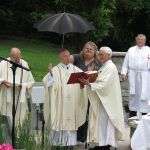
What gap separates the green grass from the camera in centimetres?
1981

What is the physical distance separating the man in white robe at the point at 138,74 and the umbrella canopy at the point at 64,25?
3281 millimetres

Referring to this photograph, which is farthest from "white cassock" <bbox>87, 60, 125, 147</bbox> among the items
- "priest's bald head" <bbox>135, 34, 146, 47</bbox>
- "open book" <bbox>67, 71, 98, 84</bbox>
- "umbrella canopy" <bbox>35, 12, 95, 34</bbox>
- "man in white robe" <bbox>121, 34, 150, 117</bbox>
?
"man in white robe" <bbox>121, 34, 150, 117</bbox>

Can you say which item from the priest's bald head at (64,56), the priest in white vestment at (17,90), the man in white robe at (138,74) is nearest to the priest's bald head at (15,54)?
the priest in white vestment at (17,90)

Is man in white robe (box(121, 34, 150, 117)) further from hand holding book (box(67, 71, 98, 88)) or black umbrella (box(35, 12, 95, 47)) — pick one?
hand holding book (box(67, 71, 98, 88))

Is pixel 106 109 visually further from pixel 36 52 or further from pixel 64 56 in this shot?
pixel 36 52

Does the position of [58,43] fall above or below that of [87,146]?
above

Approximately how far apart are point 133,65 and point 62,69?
400 cm

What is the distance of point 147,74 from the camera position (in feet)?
49.2

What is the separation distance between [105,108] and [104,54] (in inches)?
33.6

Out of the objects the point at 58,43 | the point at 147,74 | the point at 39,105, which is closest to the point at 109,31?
the point at 58,43

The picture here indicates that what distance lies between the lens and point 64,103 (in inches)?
443

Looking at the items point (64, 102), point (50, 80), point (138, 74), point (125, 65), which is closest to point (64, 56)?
point (50, 80)

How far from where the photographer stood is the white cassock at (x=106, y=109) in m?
11.1

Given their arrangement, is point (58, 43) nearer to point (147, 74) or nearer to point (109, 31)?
point (109, 31)
